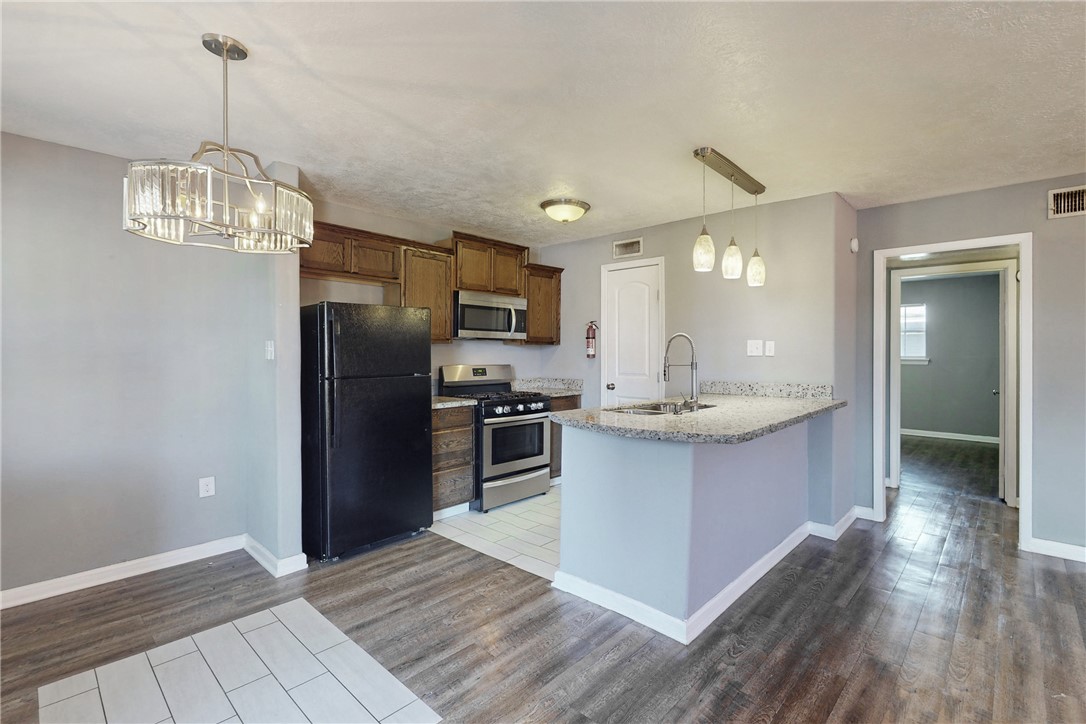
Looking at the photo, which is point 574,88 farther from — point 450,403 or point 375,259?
point 450,403

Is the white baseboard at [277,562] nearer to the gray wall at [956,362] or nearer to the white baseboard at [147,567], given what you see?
the white baseboard at [147,567]

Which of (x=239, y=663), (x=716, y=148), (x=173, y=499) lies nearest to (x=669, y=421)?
(x=716, y=148)

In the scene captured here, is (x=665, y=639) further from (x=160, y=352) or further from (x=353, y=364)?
(x=160, y=352)

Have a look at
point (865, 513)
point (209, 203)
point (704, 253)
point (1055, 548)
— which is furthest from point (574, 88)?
point (1055, 548)


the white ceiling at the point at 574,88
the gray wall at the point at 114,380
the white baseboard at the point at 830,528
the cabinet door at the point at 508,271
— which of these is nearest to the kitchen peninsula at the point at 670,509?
the white baseboard at the point at 830,528

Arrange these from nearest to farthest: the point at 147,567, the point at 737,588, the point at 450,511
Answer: the point at 737,588, the point at 147,567, the point at 450,511

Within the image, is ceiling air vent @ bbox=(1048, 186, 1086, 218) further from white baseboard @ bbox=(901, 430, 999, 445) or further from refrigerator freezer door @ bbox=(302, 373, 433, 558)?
white baseboard @ bbox=(901, 430, 999, 445)

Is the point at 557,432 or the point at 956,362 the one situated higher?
the point at 956,362

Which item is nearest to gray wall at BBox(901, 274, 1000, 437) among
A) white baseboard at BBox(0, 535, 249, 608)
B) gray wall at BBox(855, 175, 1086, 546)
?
gray wall at BBox(855, 175, 1086, 546)

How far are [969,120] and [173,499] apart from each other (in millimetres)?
4728

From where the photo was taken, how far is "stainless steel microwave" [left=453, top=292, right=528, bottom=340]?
4301 mm

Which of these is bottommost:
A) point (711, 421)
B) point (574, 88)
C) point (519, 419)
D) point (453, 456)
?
point (453, 456)

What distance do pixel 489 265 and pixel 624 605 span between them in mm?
3084

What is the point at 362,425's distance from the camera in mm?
3104
